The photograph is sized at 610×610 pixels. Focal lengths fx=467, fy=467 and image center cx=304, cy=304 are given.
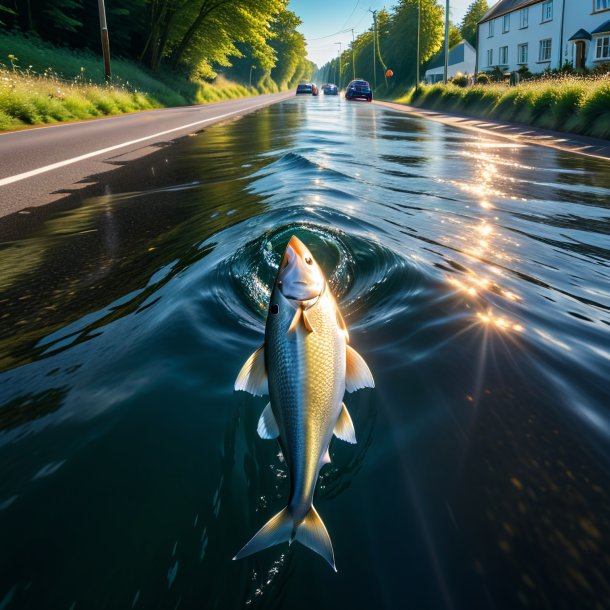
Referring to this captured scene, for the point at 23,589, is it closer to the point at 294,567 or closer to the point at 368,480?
the point at 294,567

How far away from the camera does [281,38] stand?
99.1m

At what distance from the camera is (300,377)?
1.19 metres

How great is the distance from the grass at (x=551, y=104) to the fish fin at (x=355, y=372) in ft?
54.1

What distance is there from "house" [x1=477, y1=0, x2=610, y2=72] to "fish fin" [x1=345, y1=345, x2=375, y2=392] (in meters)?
42.3

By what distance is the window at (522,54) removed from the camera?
4469cm

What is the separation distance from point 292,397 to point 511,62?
55907mm

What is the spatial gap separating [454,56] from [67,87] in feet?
231

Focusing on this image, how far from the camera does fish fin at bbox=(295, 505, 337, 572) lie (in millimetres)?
1104

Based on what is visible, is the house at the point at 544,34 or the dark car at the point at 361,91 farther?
the dark car at the point at 361,91

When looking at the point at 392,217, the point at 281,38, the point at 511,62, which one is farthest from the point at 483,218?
the point at 281,38

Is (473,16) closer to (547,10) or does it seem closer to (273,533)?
(547,10)

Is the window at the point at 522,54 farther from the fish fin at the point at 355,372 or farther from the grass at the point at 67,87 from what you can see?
the fish fin at the point at 355,372

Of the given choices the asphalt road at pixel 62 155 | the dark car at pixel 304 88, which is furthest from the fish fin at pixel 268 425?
the dark car at pixel 304 88

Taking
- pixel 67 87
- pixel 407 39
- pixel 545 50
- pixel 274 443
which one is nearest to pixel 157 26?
pixel 67 87
